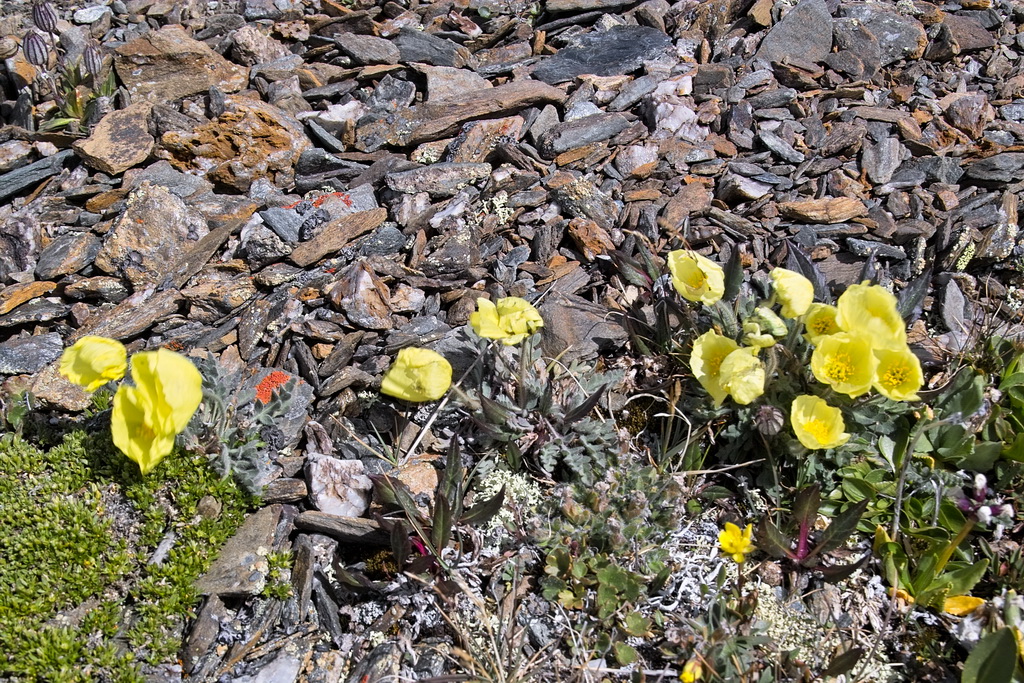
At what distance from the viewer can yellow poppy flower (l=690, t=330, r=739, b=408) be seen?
2.69 meters

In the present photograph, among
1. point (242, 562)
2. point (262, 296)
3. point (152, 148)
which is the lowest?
point (242, 562)

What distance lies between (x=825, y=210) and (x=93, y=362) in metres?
3.26

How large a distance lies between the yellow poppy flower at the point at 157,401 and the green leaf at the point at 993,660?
259 centimetres

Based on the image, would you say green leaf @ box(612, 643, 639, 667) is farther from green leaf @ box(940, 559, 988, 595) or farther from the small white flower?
the small white flower

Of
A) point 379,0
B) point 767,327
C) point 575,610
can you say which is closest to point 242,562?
point 575,610

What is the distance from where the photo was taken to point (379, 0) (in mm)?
5695

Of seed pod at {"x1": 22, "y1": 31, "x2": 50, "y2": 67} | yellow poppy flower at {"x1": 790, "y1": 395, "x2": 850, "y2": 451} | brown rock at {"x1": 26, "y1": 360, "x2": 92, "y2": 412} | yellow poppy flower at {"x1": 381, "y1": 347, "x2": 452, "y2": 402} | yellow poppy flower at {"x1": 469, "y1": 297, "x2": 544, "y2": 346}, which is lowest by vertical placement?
brown rock at {"x1": 26, "y1": 360, "x2": 92, "y2": 412}

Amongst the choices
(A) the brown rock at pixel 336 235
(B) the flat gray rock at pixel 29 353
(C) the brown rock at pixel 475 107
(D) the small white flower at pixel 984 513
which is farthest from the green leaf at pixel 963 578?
(B) the flat gray rock at pixel 29 353

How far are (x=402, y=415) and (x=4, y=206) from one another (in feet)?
9.54

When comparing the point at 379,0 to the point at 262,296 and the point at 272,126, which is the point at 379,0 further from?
the point at 262,296

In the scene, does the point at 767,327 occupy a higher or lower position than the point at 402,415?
higher

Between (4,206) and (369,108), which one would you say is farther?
(369,108)

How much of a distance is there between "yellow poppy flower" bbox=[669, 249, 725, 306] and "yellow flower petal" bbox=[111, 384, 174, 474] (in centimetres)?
189

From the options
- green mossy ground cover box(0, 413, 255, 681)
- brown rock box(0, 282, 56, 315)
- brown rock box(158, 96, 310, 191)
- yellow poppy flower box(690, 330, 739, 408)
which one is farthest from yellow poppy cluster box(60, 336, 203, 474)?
brown rock box(158, 96, 310, 191)
